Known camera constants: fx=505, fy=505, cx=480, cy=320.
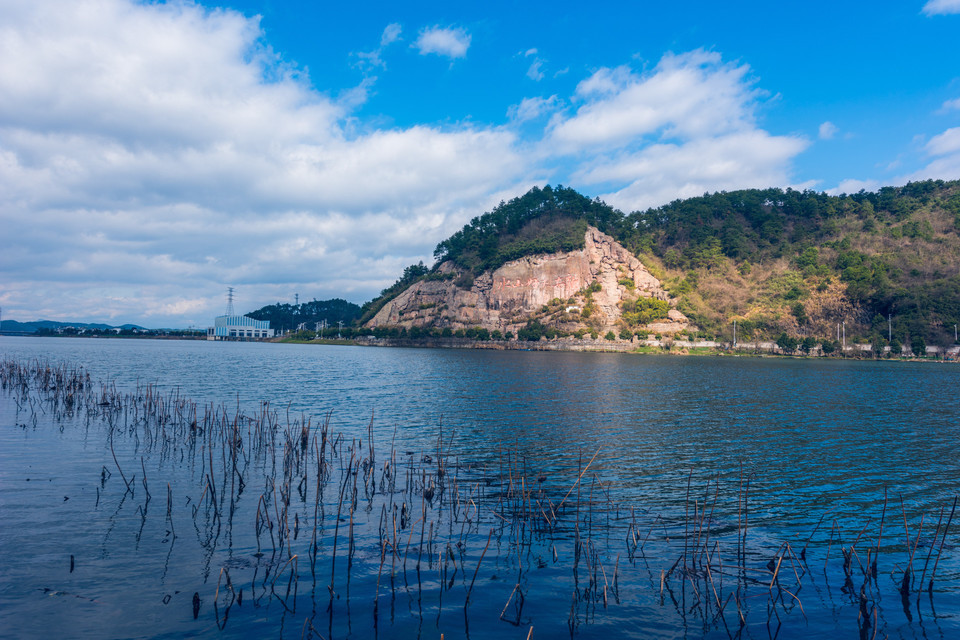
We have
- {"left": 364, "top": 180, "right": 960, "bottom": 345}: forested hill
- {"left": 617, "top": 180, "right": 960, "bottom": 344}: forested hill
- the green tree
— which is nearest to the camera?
the green tree

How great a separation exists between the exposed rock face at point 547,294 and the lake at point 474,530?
124201 millimetres

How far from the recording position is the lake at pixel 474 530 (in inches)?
324

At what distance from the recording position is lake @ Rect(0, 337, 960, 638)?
324 inches

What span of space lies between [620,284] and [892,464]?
141 m

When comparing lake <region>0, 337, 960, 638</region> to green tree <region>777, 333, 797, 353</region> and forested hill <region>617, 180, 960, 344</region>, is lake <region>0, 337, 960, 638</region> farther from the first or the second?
forested hill <region>617, 180, 960, 344</region>

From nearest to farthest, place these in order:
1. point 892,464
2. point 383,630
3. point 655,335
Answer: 1. point 383,630
2. point 892,464
3. point 655,335

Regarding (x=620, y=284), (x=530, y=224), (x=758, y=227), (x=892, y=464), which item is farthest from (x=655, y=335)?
(x=892, y=464)

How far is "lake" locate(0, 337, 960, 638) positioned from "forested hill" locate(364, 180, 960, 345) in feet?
408

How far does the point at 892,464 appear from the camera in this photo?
19.5 m

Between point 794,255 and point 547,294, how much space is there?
8630cm

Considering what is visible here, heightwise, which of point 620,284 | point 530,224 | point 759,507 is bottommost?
point 759,507

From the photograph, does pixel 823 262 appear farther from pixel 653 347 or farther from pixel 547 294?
pixel 547 294

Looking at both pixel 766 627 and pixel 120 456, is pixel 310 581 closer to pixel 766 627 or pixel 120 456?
pixel 766 627

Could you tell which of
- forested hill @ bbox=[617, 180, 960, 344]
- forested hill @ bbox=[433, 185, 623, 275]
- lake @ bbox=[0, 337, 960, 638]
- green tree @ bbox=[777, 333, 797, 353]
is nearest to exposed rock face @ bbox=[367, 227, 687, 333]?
forested hill @ bbox=[433, 185, 623, 275]
